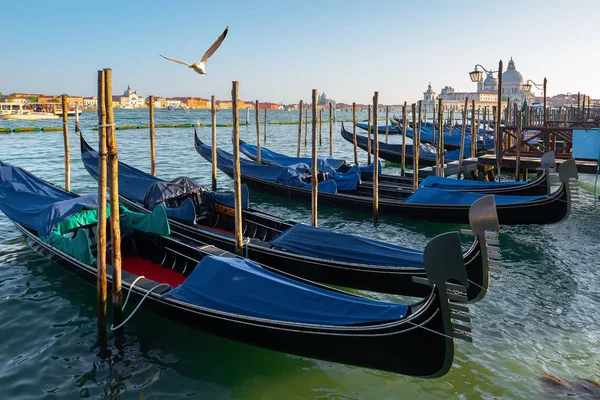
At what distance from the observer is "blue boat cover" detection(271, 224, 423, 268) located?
4949mm

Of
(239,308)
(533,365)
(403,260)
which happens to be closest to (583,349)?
(533,365)

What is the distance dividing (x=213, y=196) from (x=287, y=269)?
245 cm

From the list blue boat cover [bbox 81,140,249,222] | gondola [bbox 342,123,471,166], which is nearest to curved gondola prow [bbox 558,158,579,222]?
blue boat cover [bbox 81,140,249,222]

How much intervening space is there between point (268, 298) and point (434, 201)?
517 cm

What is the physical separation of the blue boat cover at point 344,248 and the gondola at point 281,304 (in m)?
0.90

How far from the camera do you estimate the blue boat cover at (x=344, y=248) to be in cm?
495

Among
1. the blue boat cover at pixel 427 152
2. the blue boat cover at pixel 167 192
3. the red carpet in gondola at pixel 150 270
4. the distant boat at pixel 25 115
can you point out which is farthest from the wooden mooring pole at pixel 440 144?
the distant boat at pixel 25 115

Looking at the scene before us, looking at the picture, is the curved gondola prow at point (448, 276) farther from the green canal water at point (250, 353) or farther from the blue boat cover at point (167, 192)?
the blue boat cover at point (167, 192)

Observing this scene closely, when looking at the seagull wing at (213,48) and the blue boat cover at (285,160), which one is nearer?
the seagull wing at (213,48)

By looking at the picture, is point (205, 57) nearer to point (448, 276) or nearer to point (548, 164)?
point (448, 276)

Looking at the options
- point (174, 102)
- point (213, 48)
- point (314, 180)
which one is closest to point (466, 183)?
point (314, 180)

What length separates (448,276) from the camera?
9.52 ft

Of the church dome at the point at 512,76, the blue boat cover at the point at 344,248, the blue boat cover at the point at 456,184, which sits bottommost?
the blue boat cover at the point at 344,248

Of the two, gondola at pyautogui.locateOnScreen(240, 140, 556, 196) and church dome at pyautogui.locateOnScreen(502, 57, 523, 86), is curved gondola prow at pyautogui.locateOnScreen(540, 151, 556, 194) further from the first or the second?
church dome at pyautogui.locateOnScreen(502, 57, 523, 86)
